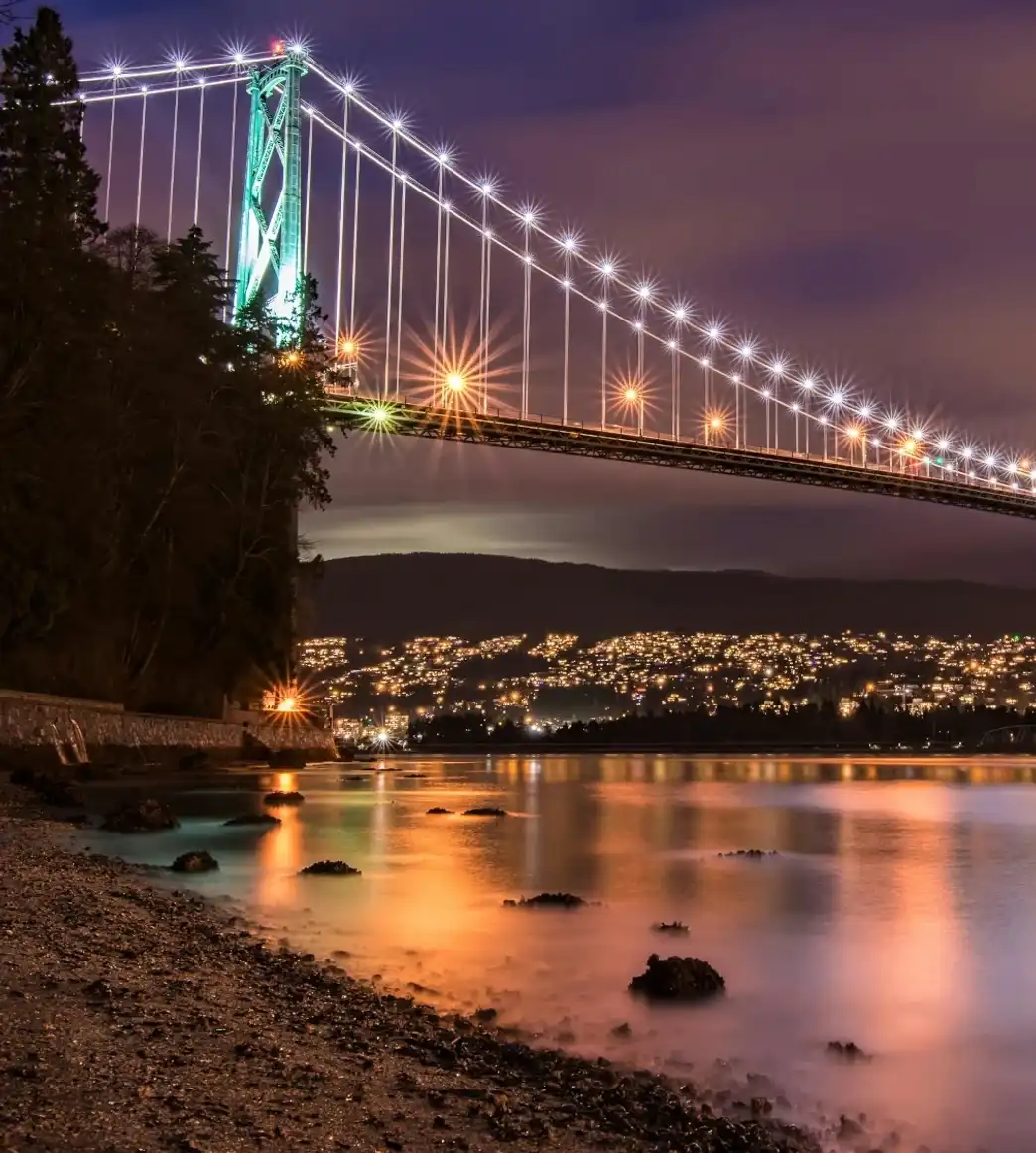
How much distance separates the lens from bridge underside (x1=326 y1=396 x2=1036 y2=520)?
3697cm

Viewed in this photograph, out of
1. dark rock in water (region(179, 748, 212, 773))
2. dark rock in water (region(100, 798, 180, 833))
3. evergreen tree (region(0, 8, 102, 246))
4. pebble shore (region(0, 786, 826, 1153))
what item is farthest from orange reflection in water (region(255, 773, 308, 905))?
evergreen tree (region(0, 8, 102, 246))

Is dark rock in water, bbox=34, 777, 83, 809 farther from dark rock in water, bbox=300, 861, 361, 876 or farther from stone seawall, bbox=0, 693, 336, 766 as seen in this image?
dark rock in water, bbox=300, 861, 361, 876

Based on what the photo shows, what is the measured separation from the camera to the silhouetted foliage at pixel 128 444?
64.1 feet

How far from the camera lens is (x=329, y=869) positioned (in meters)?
10.0

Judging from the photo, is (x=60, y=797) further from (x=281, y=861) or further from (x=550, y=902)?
(x=550, y=902)

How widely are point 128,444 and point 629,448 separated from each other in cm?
1959

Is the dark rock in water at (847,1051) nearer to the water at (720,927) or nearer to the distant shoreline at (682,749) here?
the water at (720,927)

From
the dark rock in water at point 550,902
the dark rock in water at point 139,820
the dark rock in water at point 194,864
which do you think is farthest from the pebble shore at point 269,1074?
the dark rock in water at point 139,820

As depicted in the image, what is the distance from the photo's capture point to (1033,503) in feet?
171

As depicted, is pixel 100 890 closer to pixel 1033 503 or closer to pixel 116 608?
pixel 116 608

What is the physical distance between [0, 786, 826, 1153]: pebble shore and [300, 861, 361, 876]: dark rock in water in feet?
14.1

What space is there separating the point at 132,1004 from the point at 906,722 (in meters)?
83.6

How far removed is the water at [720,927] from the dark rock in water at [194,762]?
6.88 meters

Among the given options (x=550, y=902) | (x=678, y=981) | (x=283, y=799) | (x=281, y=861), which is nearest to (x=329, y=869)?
(x=281, y=861)
